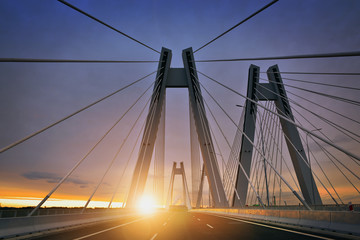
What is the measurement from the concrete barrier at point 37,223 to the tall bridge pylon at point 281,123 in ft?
43.4

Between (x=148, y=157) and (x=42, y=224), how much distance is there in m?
12.7

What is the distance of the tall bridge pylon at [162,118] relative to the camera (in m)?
22.5

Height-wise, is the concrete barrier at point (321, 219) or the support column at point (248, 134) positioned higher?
the support column at point (248, 134)

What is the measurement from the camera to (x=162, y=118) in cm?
Result: 2517

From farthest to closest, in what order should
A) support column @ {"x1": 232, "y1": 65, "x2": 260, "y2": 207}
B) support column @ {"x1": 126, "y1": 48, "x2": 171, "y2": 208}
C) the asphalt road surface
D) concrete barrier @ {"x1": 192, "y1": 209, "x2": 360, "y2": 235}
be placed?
support column @ {"x1": 232, "y1": 65, "x2": 260, "y2": 207} < support column @ {"x1": 126, "y1": 48, "x2": 171, "y2": 208} < the asphalt road surface < concrete barrier @ {"x1": 192, "y1": 209, "x2": 360, "y2": 235}

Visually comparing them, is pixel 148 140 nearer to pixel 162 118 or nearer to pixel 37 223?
pixel 162 118

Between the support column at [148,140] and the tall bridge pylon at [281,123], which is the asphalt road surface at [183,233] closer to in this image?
the support column at [148,140]

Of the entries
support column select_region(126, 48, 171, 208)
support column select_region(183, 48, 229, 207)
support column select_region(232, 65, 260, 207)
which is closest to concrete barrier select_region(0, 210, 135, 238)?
support column select_region(126, 48, 171, 208)

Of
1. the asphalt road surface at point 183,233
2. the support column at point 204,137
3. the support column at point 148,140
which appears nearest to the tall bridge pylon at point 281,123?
the support column at point 204,137

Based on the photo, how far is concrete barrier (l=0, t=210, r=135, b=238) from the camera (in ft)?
26.7

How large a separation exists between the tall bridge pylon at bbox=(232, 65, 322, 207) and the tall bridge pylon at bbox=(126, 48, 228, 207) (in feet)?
10.7

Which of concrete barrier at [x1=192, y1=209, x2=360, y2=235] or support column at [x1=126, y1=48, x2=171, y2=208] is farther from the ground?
support column at [x1=126, y1=48, x2=171, y2=208]

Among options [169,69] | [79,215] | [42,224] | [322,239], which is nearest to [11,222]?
[42,224]

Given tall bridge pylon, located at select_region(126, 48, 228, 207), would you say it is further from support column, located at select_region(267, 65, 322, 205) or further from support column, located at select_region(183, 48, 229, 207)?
support column, located at select_region(267, 65, 322, 205)
